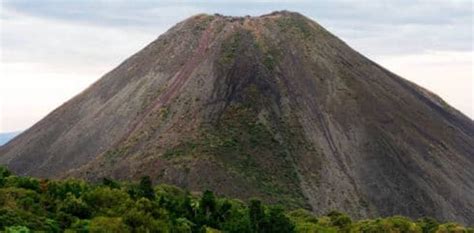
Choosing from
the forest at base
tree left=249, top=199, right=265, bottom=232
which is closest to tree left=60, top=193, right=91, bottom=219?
the forest at base

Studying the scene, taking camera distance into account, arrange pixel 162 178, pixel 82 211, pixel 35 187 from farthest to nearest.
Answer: pixel 162 178, pixel 35 187, pixel 82 211

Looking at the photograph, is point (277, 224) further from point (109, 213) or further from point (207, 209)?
point (109, 213)

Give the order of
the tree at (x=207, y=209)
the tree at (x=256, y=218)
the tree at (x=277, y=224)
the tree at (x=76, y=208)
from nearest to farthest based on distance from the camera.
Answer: the tree at (x=76, y=208), the tree at (x=256, y=218), the tree at (x=277, y=224), the tree at (x=207, y=209)

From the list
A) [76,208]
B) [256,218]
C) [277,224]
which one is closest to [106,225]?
[76,208]

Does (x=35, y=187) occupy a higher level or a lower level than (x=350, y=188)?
higher

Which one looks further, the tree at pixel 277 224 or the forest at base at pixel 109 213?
the tree at pixel 277 224

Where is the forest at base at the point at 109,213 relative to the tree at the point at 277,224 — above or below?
above

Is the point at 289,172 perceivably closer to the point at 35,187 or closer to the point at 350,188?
the point at 350,188

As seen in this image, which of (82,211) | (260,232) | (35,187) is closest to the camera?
(82,211)

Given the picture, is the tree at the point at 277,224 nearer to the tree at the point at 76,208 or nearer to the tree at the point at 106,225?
the tree at the point at 76,208

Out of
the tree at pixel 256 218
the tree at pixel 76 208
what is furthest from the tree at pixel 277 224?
the tree at pixel 76 208

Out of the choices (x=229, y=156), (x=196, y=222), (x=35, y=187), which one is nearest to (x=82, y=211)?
(x=35, y=187)
